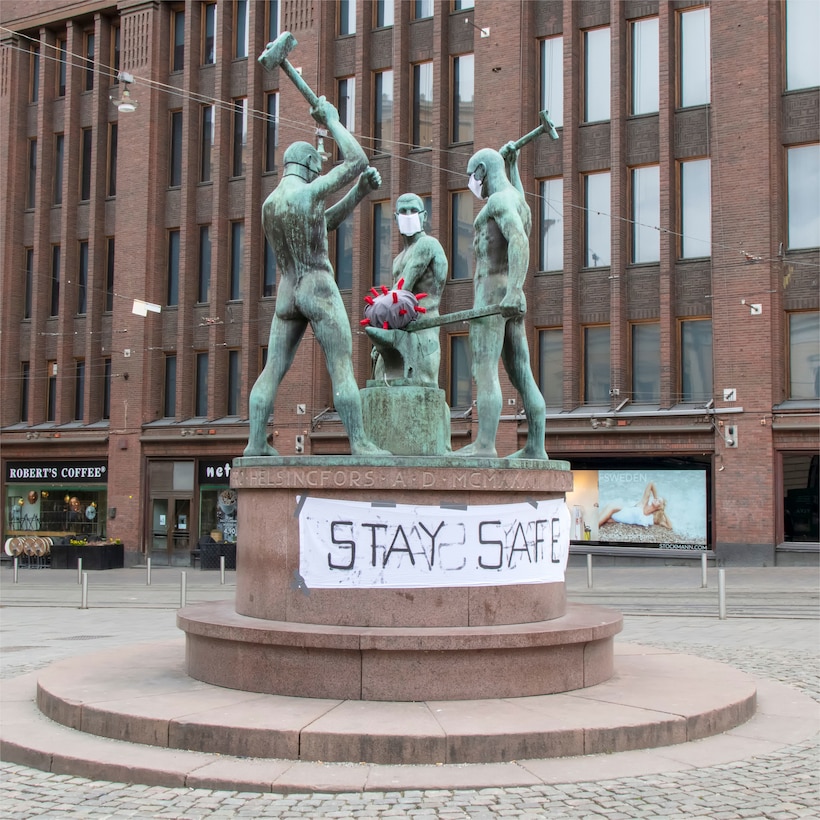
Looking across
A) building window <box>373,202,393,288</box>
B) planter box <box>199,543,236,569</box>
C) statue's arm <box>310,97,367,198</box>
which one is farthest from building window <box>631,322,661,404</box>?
statue's arm <box>310,97,367,198</box>

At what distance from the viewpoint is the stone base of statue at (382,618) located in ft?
24.7

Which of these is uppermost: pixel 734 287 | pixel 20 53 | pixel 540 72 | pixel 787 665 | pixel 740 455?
pixel 20 53

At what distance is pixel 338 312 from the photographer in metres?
9.30

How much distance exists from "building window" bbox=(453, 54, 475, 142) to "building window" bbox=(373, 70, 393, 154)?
6.87 feet

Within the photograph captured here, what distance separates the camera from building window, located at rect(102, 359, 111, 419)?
37.3 meters

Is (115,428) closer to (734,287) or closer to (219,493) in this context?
(219,493)

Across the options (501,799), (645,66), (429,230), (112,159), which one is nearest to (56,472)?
(112,159)

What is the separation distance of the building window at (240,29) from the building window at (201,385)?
1034cm

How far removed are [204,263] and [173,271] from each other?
125 cm

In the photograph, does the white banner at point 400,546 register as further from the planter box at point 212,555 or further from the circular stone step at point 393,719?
the planter box at point 212,555

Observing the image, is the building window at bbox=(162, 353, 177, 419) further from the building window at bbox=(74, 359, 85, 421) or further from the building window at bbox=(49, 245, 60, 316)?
the building window at bbox=(49, 245, 60, 316)

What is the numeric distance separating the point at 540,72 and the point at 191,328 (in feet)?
46.6

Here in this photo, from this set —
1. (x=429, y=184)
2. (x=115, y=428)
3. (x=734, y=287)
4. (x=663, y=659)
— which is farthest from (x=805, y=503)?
(x=115, y=428)

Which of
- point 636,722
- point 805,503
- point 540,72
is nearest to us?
point 636,722
